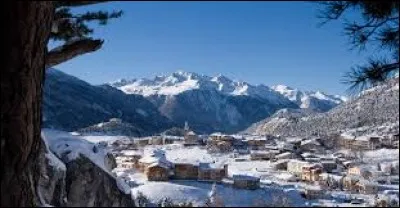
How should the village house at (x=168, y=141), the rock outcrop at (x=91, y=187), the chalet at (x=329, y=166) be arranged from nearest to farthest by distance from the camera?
the rock outcrop at (x=91, y=187) → the chalet at (x=329, y=166) → the village house at (x=168, y=141)

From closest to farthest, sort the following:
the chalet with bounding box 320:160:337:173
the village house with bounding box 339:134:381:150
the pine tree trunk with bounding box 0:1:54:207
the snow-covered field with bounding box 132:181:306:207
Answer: the pine tree trunk with bounding box 0:1:54:207 < the snow-covered field with bounding box 132:181:306:207 < the chalet with bounding box 320:160:337:173 < the village house with bounding box 339:134:381:150

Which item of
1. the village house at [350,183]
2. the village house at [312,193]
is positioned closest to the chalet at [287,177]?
the village house at [350,183]

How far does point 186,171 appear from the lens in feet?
186

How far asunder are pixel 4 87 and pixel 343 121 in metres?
159

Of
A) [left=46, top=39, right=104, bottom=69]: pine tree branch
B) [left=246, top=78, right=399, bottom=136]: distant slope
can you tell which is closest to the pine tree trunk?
[left=46, top=39, right=104, bottom=69]: pine tree branch

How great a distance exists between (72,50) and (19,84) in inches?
81.5

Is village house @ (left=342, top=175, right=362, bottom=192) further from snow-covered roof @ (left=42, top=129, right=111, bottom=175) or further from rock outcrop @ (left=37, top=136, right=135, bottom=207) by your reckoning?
rock outcrop @ (left=37, top=136, right=135, bottom=207)

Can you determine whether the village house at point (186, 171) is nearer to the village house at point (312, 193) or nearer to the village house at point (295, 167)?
the village house at point (312, 193)

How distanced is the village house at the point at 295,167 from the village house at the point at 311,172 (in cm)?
83

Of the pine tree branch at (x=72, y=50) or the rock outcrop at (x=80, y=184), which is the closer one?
the pine tree branch at (x=72, y=50)

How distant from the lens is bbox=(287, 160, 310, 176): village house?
67.2 m

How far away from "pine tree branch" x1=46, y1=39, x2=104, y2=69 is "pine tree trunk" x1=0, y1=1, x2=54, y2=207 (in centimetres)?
184

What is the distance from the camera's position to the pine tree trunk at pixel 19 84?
153 inches

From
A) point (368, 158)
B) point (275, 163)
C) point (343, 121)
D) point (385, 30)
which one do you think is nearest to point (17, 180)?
point (385, 30)
